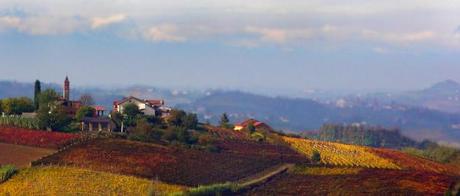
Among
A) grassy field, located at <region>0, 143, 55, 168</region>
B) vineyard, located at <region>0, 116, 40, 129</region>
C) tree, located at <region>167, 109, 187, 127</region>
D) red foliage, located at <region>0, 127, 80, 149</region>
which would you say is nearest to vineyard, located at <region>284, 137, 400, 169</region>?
tree, located at <region>167, 109, 187, 127</region>

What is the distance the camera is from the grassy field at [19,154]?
234ft

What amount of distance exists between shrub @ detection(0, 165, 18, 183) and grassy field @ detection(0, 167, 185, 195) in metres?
0.56

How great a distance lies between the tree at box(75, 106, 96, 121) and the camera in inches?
3745

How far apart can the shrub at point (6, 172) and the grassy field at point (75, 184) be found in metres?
0.56

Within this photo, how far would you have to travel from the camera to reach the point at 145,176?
221 ft

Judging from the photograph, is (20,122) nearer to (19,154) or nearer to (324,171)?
(19,154)

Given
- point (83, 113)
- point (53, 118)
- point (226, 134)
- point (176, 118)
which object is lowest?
point (226, 134)

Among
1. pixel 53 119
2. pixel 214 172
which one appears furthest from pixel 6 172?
pixel 53 119

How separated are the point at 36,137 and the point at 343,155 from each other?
35947 millimetres

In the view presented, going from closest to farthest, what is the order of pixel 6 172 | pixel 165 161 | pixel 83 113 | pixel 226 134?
pixel 6 172
pixel 165 161
pixel 83 113
pixel 226 134

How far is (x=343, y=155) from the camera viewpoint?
91938 millimetres

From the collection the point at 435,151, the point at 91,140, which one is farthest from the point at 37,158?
the point at 435,151

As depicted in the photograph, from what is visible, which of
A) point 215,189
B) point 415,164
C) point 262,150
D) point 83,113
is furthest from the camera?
point 83,113

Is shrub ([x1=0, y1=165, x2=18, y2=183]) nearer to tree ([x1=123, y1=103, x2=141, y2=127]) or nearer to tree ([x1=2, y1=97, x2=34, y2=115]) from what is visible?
tree ([x1=123, y1=103, x2=141, y2=127])
